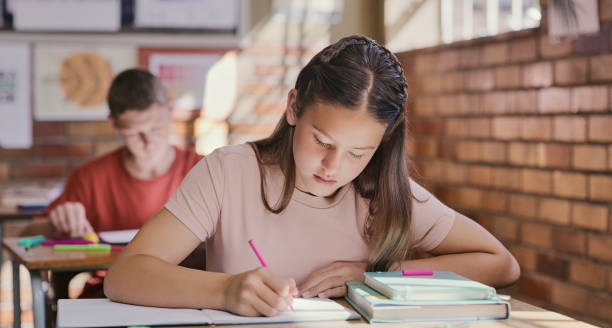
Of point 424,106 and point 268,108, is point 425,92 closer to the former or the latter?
point 424,106

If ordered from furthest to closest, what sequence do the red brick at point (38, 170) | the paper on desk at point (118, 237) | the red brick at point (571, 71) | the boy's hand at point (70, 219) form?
the red brick at point (38, 170) < the red brick at point (571, 71) < the boy's hand at point (70, 219) < the paper on desk at point (118, 237)

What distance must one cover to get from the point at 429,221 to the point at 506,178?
4.38 feet

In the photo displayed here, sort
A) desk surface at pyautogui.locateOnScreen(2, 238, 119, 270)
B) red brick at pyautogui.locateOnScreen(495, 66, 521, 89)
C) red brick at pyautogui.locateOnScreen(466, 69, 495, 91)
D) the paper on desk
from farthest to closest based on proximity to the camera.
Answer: red brick at pyautogui.locateOnScreen(466, 69, 495, 91) → red brick at pyautogui.locateOnScreen(495, 66, 521, 89) → the paper on desk → desk surface at pyautogui.locateOnScreen(2, 238, 119, 270)

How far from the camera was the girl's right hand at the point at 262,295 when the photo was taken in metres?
1.22

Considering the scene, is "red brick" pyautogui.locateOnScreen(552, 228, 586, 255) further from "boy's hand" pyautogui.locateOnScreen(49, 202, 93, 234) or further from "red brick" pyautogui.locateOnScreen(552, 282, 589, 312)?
"boy's hand" pyautogui.locateOnScreen(49, 202, 93, 234)

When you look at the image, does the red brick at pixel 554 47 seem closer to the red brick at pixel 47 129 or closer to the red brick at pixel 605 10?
the red brick at pixel 605 10

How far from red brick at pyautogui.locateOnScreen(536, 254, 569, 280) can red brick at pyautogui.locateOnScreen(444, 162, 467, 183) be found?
0.55 meters

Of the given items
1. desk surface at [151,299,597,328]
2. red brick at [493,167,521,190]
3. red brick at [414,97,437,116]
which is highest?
red brick at [414,97,437,116]

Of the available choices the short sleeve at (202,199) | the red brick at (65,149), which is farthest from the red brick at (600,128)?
the red brick at (65,149)

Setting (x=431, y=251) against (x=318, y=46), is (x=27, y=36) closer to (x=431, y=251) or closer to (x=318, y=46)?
(x=318, y=46)

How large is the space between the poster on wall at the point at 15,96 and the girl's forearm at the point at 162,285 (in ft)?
7.43

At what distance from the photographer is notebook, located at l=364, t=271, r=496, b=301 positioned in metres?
1.25

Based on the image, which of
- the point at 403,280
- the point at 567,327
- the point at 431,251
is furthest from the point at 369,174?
the point at 567,327

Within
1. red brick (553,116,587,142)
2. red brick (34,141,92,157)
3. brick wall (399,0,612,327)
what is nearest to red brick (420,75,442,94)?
brick wall (399,0,612,327)
